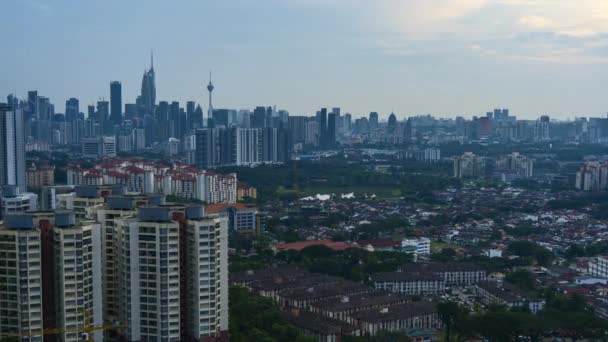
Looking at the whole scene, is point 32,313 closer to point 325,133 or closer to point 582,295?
point 582,295

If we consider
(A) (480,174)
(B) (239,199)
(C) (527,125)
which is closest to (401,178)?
(A) (480,174)

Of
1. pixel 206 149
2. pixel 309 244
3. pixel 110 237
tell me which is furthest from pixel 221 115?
pixel 110 237

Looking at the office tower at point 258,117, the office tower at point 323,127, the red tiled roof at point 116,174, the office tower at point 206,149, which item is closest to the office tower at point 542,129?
the office tower at point 323,127

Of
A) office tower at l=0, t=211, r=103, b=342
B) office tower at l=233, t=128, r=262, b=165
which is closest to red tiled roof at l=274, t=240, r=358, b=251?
office tower at l=0, t=211, r=103, b=342

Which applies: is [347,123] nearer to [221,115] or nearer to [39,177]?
[221,115]

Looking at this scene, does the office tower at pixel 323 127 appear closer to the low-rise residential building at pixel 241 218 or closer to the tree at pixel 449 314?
the low-rise residential building at pixel 241 218

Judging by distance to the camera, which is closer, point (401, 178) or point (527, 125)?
point (401, 178)

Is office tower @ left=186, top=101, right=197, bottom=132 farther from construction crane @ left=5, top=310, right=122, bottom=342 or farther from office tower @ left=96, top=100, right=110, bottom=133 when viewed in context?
construction crane @ left=5, top=310, right=122, bottom=342
